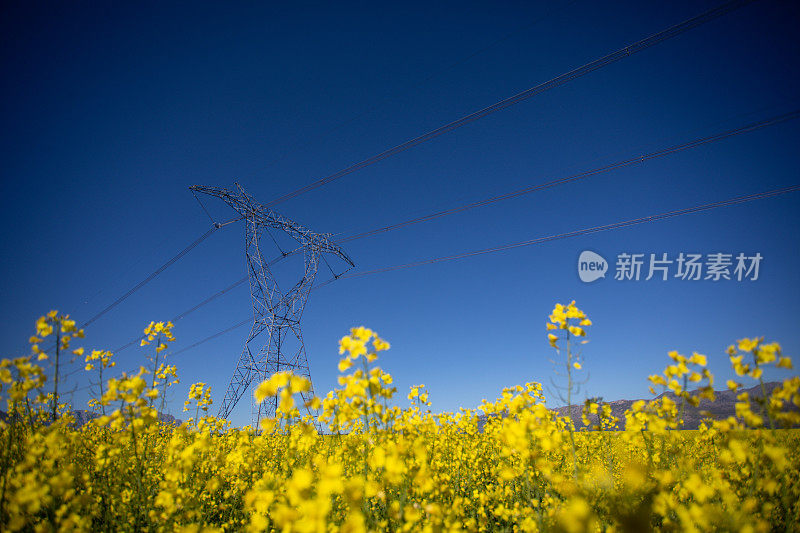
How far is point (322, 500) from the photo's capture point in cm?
116

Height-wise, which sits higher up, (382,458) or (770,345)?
(770,345)

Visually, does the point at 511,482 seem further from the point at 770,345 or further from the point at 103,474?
the point at 103,474

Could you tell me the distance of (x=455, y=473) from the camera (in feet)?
16.6

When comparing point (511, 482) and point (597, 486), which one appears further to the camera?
point (511, 482)

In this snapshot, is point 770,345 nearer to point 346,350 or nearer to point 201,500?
point 346,350

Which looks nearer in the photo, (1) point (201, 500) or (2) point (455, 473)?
(1) point (201, 500)

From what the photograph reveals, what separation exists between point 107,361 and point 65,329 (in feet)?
3.09

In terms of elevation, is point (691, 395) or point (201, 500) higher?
point (691, 395)

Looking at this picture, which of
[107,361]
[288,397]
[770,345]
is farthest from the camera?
[107,361]

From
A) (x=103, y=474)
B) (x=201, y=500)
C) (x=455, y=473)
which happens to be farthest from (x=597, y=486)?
(x=103, y=474)

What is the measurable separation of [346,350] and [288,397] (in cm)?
63

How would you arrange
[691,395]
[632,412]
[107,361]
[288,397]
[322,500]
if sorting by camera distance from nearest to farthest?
[322,500] → [288,397] → [691,395] → [632,412] → [107,361]

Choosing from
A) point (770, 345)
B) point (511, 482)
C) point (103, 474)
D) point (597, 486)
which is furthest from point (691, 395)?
point (103, 474)

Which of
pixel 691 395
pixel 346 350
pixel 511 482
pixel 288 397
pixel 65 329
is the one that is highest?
pixel 65 329
